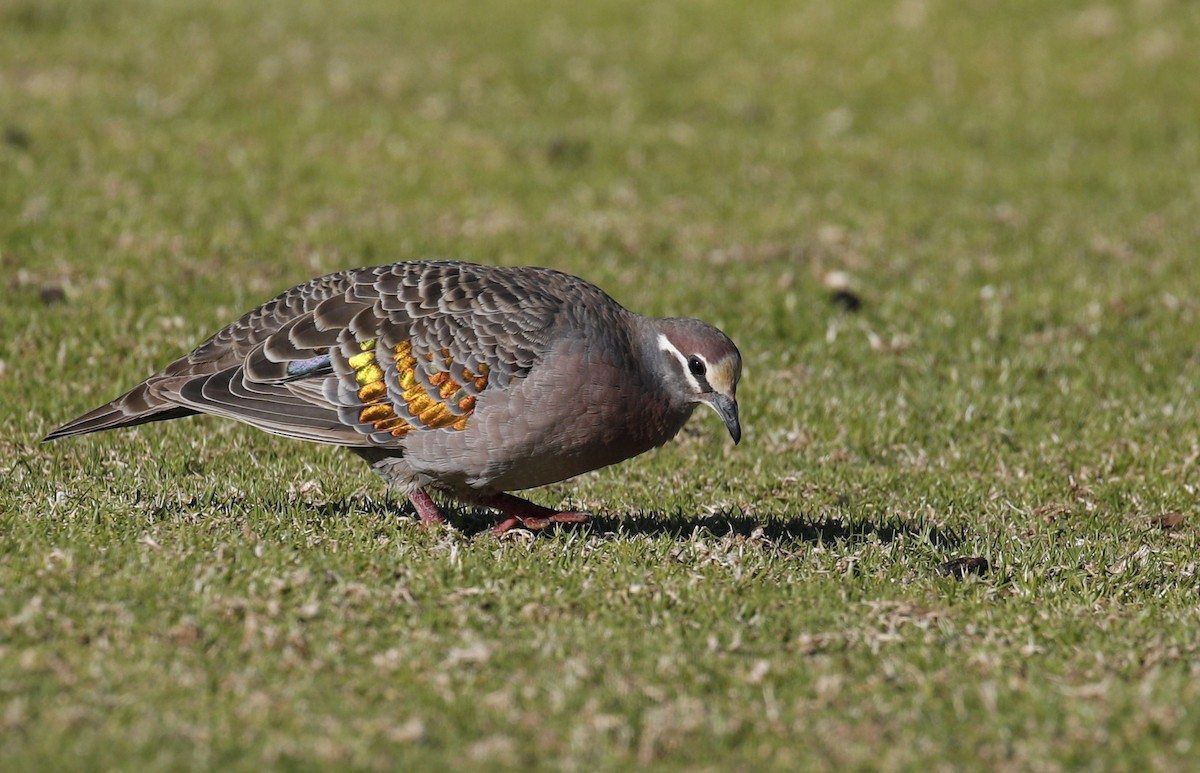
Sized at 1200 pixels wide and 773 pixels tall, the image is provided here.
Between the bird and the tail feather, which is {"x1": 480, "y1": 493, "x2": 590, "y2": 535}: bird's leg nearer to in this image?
the bird

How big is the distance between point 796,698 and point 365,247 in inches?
322

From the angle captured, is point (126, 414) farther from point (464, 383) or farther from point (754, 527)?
point (754, 527)

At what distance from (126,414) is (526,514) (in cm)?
216

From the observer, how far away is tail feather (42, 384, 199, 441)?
7.72 m

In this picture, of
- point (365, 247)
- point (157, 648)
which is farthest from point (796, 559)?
point (365, 247)

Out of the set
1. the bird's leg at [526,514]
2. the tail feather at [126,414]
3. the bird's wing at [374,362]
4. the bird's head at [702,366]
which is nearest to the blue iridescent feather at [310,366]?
the bird's wing at [374,362]

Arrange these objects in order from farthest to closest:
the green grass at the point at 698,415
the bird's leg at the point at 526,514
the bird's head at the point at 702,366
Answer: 1. the bird's leg at the point at 526,514
2. the bird's head at the point at 702,366
3. the green grass at the point at 698,415

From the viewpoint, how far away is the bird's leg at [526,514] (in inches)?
307

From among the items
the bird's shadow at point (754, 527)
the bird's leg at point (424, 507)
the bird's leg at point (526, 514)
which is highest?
the bird's leg at point (424, 507)

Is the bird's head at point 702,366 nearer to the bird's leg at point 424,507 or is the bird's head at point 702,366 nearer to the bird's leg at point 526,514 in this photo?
the bird's leg at point 526,514

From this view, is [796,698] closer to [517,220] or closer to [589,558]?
[589,558]

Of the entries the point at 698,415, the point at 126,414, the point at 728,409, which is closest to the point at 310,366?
the point at 126,414

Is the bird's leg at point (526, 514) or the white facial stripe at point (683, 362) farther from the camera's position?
the bird's leg at point (526, 514)

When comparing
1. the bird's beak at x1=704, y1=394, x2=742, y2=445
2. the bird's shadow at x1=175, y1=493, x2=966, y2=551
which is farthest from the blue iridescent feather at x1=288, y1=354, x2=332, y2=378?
the bird's beak at x1=704, y1=394, x2=742, y2=445
